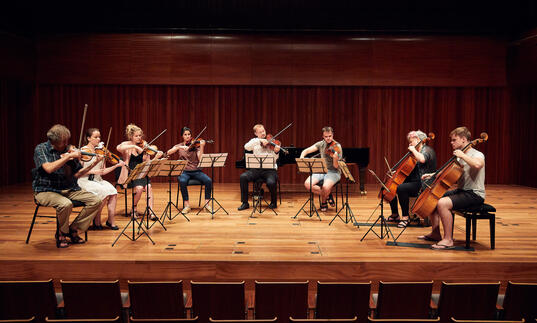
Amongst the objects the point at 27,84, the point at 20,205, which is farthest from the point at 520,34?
the point at 27,84

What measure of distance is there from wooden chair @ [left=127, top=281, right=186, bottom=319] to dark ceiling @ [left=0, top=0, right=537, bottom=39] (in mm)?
7558

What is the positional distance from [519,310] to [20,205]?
274 inches

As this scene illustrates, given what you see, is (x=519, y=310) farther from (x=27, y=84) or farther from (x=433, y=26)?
(x=27, y=84)

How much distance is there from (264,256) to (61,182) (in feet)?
7.46

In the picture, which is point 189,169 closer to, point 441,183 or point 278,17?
point 441,183

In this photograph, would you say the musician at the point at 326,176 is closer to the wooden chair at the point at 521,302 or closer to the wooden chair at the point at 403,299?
the wooden chair at the point at 403,299

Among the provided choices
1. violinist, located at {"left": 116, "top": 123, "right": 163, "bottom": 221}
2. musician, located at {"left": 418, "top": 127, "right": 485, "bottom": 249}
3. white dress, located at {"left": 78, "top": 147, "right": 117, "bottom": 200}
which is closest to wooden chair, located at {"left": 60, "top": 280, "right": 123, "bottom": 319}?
white dress, located at {"left": 78, "top": 147, "right": 117, "bottom": 200}

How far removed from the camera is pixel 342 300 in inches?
115

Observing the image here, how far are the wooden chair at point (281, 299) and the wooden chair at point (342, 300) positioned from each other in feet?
0.35

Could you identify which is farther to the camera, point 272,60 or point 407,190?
point 272,60

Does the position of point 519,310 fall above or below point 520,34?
below

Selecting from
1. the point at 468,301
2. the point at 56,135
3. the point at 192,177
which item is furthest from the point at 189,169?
the point at 468,301

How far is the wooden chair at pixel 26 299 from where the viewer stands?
2.84 m

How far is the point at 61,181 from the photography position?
4.43 metres
